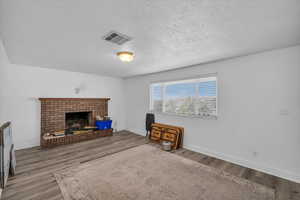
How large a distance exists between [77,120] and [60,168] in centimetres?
242

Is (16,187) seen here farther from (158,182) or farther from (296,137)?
(296,137)

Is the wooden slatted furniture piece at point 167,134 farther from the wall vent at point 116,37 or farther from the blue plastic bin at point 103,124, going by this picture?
the wall vent at point 116,37

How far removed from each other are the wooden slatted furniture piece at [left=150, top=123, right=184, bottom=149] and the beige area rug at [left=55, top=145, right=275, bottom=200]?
0.81 meters

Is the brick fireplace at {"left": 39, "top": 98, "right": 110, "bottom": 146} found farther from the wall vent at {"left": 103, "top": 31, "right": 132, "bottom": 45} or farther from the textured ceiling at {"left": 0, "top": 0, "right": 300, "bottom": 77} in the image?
the wall vent at {"left": 103, "top": 31, "right": 132, "bottom": 45}

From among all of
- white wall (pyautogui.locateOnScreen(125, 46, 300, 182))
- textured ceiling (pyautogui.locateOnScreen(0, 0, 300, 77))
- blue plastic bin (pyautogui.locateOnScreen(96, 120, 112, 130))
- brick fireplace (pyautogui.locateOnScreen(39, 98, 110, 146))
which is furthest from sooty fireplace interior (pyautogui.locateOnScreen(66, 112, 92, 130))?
white wall (pyautogui.locateOnScreen(125, 46, 300, 182))

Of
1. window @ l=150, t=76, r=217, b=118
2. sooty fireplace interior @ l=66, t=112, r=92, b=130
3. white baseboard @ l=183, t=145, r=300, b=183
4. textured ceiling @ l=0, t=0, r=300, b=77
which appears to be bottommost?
white baseboard @ l=183, t=145, r=300, b=183

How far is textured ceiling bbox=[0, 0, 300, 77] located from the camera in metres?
1.24

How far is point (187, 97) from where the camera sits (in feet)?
12.3

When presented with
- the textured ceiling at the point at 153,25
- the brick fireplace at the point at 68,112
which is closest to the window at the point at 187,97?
the textured ceiling at the point at 153,25

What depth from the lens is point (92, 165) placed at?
2.69 metres

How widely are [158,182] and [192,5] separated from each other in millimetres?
2531

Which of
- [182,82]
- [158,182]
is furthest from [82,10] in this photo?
[182,82]

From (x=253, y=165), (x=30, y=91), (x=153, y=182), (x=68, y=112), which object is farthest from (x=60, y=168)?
(x=253, y=165)

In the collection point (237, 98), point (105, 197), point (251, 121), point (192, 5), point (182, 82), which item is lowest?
point (105, 197)
